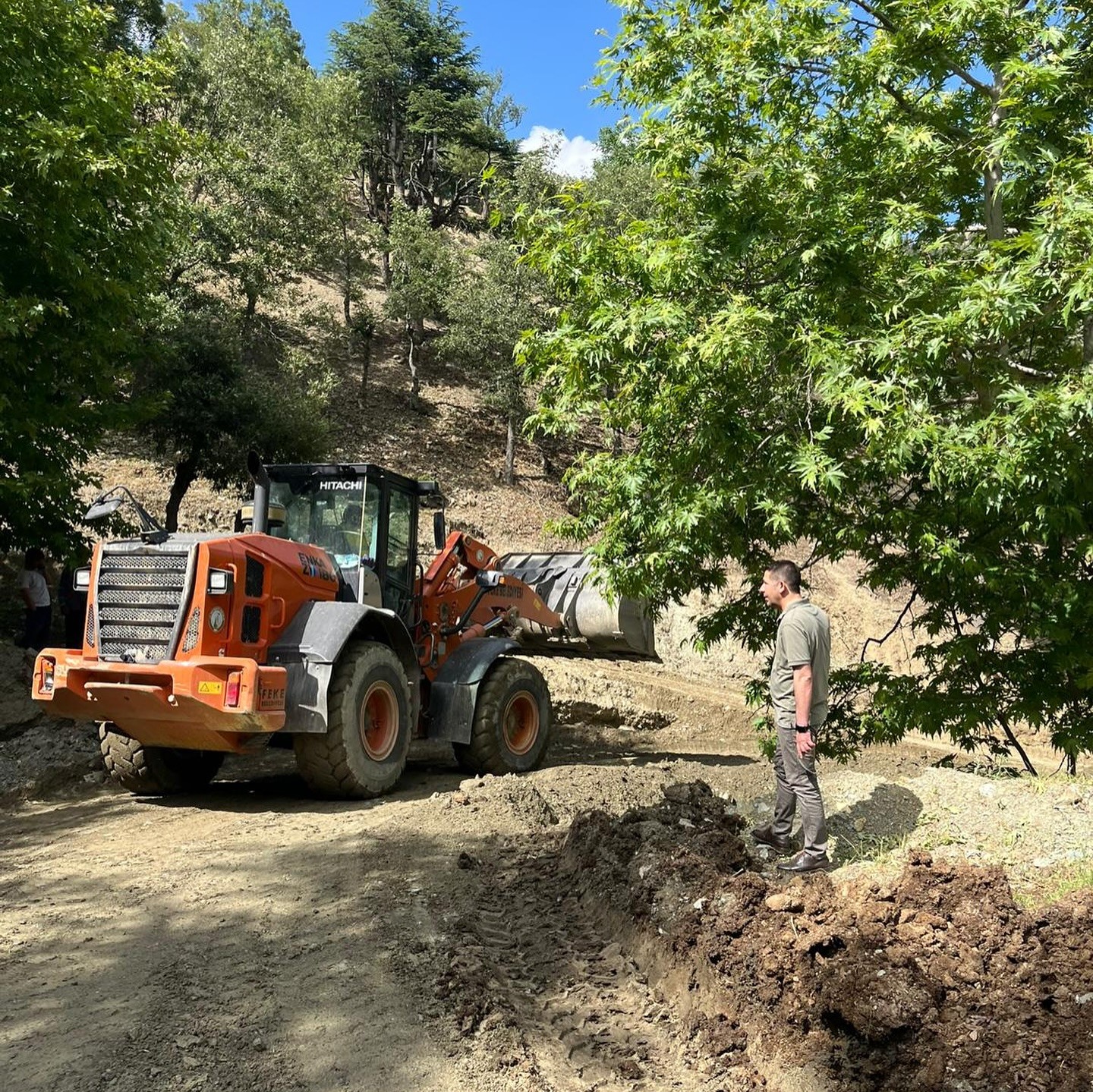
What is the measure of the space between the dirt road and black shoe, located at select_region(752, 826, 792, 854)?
192mm

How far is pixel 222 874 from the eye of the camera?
5828mm

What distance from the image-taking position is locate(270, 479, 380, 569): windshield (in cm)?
898

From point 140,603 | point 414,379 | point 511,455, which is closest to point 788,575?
point 140,603

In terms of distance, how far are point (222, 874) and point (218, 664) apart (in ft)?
5.75

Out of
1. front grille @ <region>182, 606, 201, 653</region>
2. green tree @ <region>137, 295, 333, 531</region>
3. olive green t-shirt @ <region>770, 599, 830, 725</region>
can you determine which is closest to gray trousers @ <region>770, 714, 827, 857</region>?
olive green t-shirt @ <region>770, 599, 830, 725</region>

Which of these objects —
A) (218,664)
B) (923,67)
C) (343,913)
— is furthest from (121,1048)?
(923,67)

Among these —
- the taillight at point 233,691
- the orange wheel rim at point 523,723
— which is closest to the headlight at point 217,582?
the taillight at point 233,691

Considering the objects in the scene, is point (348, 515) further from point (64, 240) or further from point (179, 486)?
point (179, 486)

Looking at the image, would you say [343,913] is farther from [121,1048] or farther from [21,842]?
[21,842]

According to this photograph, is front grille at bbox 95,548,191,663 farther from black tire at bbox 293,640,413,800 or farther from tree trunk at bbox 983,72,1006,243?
tree trunk at bbox 983,72,1006,243

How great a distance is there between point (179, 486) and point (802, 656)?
16.2 metres

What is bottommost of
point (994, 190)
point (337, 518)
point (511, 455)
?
point (337, 518)

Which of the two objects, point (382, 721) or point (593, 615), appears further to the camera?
point (593, 615)

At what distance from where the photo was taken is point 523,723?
33.3 ft
